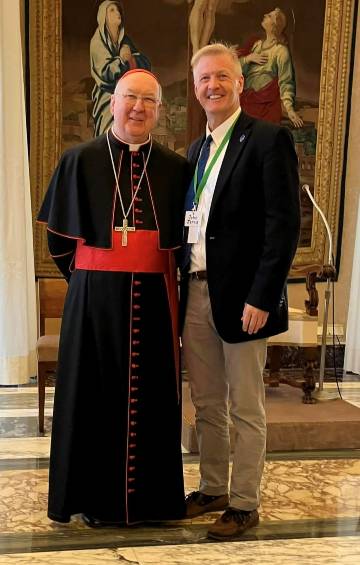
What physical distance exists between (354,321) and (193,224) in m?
4.10

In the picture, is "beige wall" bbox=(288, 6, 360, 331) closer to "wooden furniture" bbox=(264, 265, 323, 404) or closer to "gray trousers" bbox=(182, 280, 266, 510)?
"wooden furniture" bbox=(264, 265, 323, 404)

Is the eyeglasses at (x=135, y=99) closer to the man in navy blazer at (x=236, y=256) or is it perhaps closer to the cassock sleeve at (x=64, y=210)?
the man in navy blazer at (x=236, y=256)

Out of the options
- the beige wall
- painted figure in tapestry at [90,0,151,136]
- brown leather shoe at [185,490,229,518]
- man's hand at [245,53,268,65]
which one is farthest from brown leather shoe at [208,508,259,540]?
man's hand at [245,53,268,65]

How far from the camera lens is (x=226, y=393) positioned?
3.28 metres

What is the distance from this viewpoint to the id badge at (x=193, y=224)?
3064mm

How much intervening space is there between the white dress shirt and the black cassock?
13 centimetres

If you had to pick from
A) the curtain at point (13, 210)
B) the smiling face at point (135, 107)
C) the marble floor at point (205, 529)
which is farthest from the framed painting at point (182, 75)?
the smiling face at point (135, 107)

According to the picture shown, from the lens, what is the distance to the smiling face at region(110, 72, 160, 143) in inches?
119

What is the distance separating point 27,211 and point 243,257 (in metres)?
3.33

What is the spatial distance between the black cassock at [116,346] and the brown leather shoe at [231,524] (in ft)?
0.79

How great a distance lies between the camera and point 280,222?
9.53ft

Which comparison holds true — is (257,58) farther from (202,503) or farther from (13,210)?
(202,503)

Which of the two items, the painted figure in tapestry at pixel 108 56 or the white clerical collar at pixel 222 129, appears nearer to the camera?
the white clerical collar at pixel 222 129


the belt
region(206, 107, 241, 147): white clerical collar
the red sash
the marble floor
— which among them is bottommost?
the marble floor
